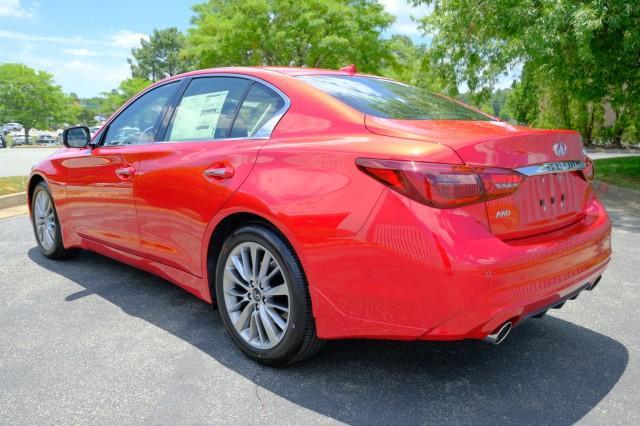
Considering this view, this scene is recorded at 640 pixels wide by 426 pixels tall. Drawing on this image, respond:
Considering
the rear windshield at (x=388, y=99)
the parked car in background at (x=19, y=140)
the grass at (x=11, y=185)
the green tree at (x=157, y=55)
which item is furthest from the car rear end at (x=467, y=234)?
the green tree at (x=157, y=55)

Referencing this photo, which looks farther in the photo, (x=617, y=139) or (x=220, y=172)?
(x=617, y=139)

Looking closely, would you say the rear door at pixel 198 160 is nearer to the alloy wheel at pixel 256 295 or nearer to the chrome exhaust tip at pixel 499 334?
the alloy wheel at pixel 256 295

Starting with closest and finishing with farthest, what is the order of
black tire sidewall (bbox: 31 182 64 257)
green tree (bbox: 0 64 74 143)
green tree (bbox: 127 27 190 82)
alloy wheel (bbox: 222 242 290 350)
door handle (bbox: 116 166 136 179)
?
alloy wheel (bbox: 222 242 290 350) → door handle (bbox: 116 166 136 179) → black tire sidewall (bbox: 31 182 64 257) → green tree (bbox: 0 64 74 143) → green tree (bbox: 127 27 190 82)

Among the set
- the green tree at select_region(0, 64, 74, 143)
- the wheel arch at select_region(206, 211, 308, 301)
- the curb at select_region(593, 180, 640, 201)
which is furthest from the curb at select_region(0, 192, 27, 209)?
the green tree at select_region(0, 64, 74, 143)

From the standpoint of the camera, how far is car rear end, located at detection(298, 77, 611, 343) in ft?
7.14

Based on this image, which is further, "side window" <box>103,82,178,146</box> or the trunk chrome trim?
"side window" <box>103,82,178,146</box>

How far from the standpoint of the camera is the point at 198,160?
312 cm

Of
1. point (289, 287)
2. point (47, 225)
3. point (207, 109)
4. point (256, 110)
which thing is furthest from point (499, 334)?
point (47, 225)

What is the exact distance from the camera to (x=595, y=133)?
3197 centimetres

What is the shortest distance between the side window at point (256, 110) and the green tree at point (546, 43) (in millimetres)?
7615

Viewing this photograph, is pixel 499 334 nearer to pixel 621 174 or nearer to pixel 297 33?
pixel 621 174

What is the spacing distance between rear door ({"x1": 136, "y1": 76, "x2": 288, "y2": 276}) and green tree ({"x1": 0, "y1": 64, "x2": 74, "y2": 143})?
69419mm

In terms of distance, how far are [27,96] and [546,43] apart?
234 ft

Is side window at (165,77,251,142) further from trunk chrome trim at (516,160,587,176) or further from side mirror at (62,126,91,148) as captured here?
trunk chrome trim at (516,160,587,176)
